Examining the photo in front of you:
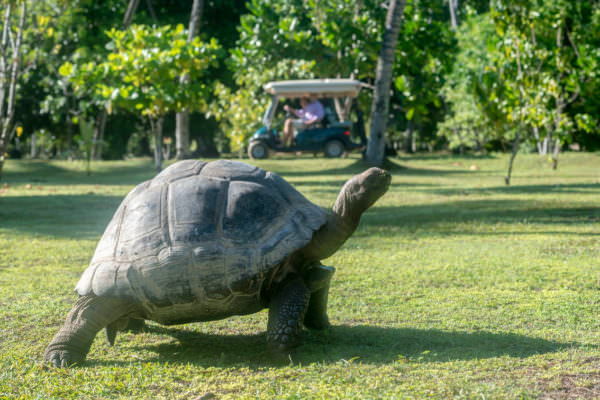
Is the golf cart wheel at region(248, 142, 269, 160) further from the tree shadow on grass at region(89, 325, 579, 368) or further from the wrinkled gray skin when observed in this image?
the wrinkled gray skin

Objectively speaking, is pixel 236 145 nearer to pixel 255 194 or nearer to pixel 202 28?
pixel 202 28

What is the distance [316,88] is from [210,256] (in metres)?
15.7

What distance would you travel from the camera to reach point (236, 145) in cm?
2252

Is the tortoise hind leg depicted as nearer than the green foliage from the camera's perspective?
Yes

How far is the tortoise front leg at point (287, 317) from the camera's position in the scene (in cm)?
386

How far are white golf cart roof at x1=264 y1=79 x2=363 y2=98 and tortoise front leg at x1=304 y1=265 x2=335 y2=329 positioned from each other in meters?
14.8

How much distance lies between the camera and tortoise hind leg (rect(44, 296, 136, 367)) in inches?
151

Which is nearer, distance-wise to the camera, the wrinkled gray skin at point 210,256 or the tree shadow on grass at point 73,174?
the wrinkled gray skin at point 210,256

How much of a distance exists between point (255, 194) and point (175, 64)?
11.1 m

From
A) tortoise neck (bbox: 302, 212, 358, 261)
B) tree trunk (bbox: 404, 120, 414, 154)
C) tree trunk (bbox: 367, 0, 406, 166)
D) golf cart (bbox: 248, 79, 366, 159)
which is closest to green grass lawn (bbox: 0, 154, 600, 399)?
tortoise neck (bbox: 302, 212, 358, 261)

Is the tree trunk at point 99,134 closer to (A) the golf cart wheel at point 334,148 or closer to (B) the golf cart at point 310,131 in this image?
(B) the golf cart at point 310,131

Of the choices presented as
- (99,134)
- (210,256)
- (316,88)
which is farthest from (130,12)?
(210,256)

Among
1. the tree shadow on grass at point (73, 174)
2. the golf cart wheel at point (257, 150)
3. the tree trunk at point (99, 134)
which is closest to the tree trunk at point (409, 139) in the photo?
the tree trunk at point (99, 134)

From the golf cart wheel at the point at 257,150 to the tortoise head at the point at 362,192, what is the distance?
1586cm
